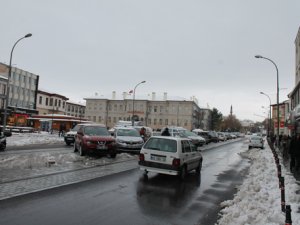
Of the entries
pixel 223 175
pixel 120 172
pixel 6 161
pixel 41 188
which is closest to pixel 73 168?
pixel 120 172

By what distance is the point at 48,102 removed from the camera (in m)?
94.1

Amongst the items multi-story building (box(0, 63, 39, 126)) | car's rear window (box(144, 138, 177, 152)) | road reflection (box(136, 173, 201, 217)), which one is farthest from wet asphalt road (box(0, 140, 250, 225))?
multi-story building (box(0, 63, 39, 126))

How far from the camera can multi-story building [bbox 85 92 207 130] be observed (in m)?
107

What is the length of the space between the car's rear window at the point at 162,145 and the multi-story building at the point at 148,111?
3562 inches

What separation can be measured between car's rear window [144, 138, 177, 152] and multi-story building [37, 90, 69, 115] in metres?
81.4

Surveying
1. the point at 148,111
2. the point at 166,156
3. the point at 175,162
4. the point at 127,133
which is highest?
the point at 148,111

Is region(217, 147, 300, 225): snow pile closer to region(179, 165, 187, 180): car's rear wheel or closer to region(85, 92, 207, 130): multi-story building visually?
region(179, 165, 187, 180): car's rear wheel

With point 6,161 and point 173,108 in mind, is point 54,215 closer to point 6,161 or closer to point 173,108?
point 6,161

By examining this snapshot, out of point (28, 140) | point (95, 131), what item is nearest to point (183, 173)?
point (95, 131)

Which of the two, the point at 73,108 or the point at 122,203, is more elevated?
the point at 73,108

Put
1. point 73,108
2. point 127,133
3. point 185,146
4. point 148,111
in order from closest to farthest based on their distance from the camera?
1. point 185,146
2. point 127,133
3. point 148,111
4. point 73,108

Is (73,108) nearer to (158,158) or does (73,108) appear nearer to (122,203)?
(158,158)

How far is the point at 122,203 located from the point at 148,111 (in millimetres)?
100800

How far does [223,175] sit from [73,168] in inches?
247
